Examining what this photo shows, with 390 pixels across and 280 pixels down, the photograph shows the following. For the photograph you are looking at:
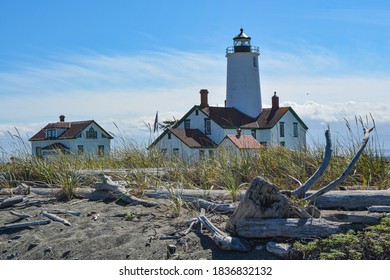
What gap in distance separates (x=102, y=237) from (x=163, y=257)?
835 mm

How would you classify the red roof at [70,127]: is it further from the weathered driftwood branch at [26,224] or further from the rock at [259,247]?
the rock at [259,247]

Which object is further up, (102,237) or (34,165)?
(34,165)

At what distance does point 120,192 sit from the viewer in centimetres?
688

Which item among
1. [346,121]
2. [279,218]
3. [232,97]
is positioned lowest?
[279,218]

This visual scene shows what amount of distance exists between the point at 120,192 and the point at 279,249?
2780 mm

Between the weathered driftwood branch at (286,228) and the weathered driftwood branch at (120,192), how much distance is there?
173 cm

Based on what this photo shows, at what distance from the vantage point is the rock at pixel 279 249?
15.5 ft

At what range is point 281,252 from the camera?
15.5 ft

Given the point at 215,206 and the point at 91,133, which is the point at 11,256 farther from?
the point at 91,133

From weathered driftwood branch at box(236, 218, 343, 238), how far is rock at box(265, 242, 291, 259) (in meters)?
0.12

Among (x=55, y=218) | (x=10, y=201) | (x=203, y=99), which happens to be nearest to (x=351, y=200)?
(x=55, y=218)
